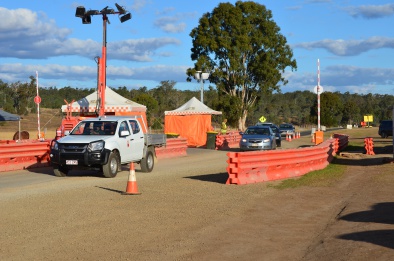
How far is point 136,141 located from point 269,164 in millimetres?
4781

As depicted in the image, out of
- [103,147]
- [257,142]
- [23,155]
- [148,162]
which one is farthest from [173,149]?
[103,147]

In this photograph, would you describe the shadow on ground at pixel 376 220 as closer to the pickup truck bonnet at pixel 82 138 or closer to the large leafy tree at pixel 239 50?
the pickup truck bonnet at pixel 82 138

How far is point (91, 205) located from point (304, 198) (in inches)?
190

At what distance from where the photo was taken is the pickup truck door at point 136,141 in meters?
20.5

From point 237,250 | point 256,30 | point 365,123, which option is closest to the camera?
point 237,250

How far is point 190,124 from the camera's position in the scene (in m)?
42.6

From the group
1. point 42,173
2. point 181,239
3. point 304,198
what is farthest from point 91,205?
point 42,173

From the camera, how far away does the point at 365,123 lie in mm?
116625

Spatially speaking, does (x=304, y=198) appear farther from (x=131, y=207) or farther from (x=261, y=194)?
Result: (x=131, y=207)

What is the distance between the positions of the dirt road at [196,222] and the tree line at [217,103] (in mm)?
17500

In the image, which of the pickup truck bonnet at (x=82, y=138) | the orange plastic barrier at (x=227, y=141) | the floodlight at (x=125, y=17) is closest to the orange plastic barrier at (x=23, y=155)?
the pickup truck bonnet at (x=82, y=138)

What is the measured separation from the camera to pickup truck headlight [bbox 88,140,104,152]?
18625 mm

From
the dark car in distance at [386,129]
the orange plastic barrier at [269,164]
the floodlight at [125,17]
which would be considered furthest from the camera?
the dark car in distance at [386,129]

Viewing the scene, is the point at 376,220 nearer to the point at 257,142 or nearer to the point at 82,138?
the point at 82,138
